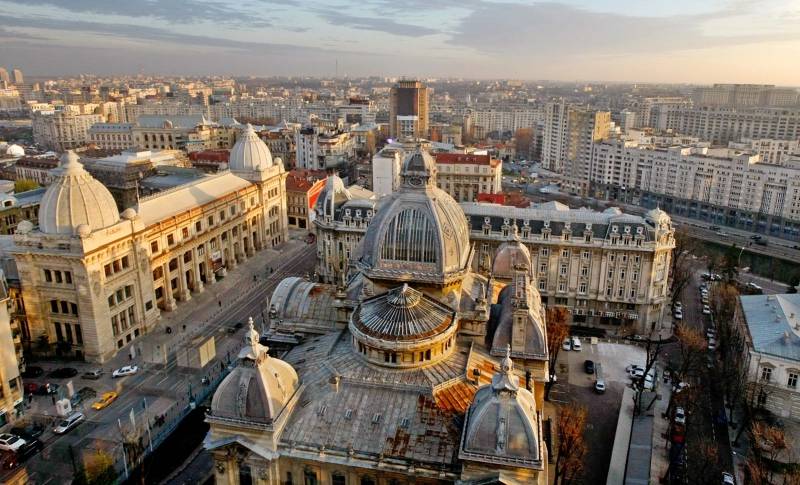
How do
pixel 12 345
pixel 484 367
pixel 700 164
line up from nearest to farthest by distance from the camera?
1. pixel 484 367
2. pixel 12 345
3. pixel 700 164

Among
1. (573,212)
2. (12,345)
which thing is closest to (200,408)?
(12,345)

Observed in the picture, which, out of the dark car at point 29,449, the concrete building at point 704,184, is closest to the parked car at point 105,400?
the dark car at point 29,449

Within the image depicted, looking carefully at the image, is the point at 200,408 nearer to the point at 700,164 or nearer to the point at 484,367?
the point at 484,367

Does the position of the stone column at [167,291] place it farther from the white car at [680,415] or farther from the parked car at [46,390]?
the white car at [680,415]

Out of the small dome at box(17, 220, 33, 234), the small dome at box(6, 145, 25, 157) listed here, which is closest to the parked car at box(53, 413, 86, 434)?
the small dome at box(17, 220, 33, 234)

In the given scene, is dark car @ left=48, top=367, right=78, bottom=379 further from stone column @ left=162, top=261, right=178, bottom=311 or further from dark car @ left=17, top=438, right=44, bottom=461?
stone column @ left=162, top=261, right=178, bottom=311

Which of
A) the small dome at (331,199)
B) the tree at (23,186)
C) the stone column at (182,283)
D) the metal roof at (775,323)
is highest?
the small dome at (331,199)
